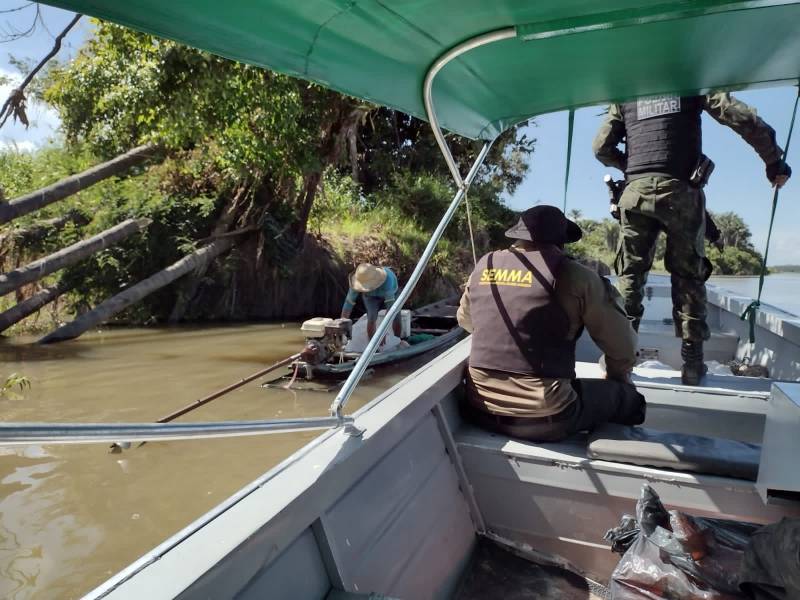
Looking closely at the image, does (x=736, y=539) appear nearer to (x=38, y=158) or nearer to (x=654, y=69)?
(x=654, y=69)

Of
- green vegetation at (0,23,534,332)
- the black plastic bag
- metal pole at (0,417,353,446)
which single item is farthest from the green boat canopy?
green vegetation at (0,23,534,332)

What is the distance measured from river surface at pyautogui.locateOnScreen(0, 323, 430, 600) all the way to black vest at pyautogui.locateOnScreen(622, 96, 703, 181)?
3.88 meters

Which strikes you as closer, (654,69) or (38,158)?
(654,69)

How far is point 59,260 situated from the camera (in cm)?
930

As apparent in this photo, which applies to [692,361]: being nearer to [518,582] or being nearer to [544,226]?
[544,226]

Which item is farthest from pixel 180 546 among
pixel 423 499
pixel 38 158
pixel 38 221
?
pixel 38 158

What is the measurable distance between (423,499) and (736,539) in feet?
3.52

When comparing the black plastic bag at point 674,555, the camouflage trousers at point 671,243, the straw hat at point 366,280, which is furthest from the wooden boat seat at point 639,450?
the straw hat at point 366,280

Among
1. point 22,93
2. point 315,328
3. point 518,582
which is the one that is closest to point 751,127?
point 518,582

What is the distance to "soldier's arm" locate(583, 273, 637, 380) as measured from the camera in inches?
93.1

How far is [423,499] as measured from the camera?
80.8 inches

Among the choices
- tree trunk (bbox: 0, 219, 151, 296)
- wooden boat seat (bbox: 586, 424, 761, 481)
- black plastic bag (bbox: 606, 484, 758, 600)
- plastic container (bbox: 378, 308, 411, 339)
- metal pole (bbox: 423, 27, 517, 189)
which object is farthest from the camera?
tree trunk (bbox: 0, 219, 151, 296)

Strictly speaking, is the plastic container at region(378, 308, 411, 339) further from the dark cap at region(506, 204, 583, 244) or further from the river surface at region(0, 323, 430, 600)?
the dark cap at region(506, 204, 583, 244)

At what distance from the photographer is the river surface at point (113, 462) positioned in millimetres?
3582
